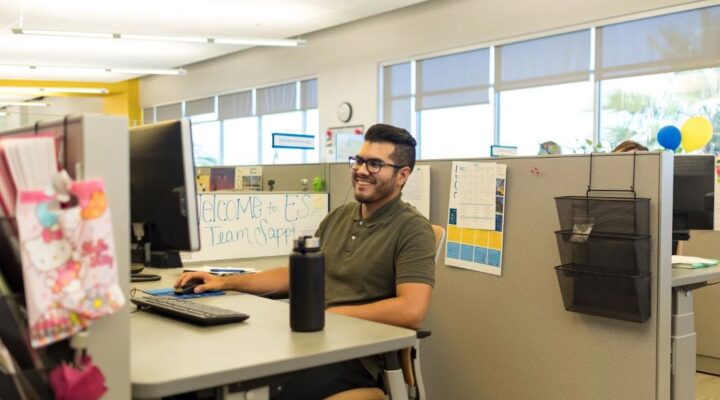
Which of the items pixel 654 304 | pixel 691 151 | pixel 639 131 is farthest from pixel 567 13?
pixel 654 304

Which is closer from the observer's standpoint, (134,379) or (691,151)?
(134,379)

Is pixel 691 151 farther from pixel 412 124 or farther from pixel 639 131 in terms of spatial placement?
pixel 412 124

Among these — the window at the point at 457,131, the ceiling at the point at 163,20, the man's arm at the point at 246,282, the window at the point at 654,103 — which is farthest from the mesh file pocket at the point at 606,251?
the ceiling at the point at 163,20

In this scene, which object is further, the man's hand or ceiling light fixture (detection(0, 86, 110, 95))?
ceiling light fixture (detection(0, 86, 110, 95))

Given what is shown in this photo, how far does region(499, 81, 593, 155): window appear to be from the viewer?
5.87m

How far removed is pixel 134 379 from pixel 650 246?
1.58 meters

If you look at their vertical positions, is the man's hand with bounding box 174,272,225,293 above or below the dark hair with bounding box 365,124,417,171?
below

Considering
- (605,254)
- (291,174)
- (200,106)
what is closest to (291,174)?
(291,174)

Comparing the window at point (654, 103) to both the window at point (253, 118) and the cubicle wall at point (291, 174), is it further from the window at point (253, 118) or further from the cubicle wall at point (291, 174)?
the cubicle wall at point (291, 174)

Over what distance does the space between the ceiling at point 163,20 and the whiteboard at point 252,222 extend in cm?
391

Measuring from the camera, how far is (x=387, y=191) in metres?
2.01

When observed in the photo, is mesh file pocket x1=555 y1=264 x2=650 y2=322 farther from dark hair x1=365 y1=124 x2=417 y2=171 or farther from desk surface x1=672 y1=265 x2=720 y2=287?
dark hair x1=365 y1=124 x2=417 y2=171

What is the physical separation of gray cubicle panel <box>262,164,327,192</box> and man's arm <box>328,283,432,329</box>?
1.70 metres

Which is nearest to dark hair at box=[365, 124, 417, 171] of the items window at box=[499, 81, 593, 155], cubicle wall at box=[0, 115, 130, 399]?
cubicle wall at box=[0, 115, 130, 399]
